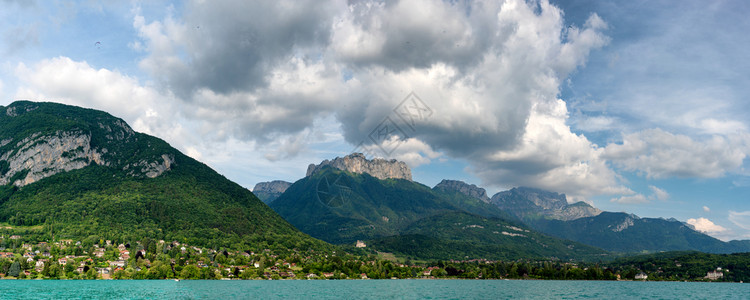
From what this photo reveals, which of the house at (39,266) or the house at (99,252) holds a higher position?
the house at (99,252)

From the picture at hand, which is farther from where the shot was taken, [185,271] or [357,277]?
[357,277]

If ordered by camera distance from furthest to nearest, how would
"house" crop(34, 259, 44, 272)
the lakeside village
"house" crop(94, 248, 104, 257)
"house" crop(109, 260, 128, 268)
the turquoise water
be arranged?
"house" crop(94, 248, 104, 257), "house" crop(109, 260, 128, 268), "house" crop(34, 259, 44, 272), the lakeside village, the turquoise water

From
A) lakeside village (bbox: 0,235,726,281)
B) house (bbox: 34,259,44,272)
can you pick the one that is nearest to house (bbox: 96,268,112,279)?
lakeside village (bbox: 0,235,726,281)

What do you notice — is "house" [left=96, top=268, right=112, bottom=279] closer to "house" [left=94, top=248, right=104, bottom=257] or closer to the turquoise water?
the turquoise water

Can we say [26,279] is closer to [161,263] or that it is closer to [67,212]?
[161,263]

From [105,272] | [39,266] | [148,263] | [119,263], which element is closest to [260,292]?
[105,272]

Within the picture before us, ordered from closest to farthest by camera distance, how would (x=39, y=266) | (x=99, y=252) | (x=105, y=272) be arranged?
(x=39, y=266), (x=105, y=272), (x=99, y=252)

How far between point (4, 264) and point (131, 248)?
4281 centimetres

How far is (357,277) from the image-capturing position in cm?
17825

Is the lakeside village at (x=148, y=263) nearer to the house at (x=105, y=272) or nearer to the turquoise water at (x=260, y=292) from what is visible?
the house at (x=105, y=272)

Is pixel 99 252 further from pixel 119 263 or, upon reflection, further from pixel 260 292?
pixel 260 292

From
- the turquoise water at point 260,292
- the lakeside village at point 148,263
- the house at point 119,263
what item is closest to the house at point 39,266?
the lakeside village at point 148,263

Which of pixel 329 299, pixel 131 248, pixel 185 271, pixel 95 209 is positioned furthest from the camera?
pixel 95 209

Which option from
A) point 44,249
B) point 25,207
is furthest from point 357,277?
point 25,207
